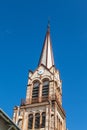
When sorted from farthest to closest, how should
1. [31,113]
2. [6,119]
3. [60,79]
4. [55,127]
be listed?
[60,79] → [31,113] → [55,127] → [6,119]

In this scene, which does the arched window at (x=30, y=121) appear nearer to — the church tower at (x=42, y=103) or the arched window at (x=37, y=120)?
the church tower at (x=42, y=103)

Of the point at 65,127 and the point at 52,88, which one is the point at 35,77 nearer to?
the point at 52,88

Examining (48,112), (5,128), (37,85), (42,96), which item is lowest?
(5,128)

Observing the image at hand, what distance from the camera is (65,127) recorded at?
42.2 m

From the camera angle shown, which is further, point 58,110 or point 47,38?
point 47,38

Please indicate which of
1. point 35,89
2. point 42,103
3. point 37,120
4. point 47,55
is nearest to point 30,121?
point 37,120

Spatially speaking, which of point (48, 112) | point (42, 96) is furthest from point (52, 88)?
point (48, 112)

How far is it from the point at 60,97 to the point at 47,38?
631 inches

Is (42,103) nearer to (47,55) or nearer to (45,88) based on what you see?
(45,88)

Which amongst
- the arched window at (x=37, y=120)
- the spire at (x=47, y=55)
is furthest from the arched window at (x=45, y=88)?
the arched window at (x=37, y=120)

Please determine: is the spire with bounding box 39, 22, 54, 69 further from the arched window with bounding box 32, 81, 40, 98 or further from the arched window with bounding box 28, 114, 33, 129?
the arched window with bounding box 28, 114, 33, 129

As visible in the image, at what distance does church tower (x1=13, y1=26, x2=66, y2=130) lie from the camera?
37303 millimetres

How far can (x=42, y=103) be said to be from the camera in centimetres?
3928

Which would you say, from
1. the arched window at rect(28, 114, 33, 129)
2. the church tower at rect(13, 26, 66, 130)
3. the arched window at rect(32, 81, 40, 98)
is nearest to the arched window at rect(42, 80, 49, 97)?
the church tower at rect(13, 26, 66, 130)
